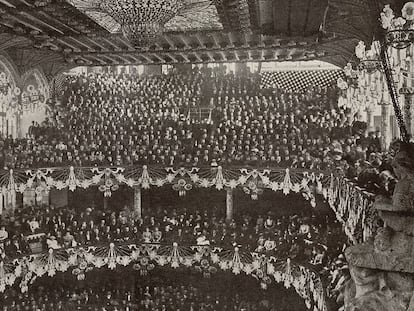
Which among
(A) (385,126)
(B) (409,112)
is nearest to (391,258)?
A: (B) (409,112)

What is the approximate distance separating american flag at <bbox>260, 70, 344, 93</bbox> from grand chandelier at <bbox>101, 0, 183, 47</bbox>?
54.4 ft

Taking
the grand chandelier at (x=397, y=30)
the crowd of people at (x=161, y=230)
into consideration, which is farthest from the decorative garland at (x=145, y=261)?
the grand chandelier at (x=397, y=30)

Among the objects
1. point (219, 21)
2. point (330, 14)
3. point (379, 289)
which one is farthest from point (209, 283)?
point (379, 289)

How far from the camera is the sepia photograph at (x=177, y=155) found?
19.2m

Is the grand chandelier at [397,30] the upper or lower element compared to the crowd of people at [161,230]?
upper

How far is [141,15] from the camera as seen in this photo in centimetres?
1189

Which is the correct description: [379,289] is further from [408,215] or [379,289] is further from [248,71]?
[248,71]

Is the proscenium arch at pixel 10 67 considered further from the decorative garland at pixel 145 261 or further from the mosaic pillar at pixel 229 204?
the mosaic pillar at pixel 229 204

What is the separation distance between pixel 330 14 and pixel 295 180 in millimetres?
9013

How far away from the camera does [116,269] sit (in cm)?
2812

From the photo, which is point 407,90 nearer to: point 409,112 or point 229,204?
point 409,112

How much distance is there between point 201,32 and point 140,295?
13.0 meters

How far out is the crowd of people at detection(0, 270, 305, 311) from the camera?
951 inches

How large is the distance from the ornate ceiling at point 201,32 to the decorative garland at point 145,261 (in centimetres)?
808
